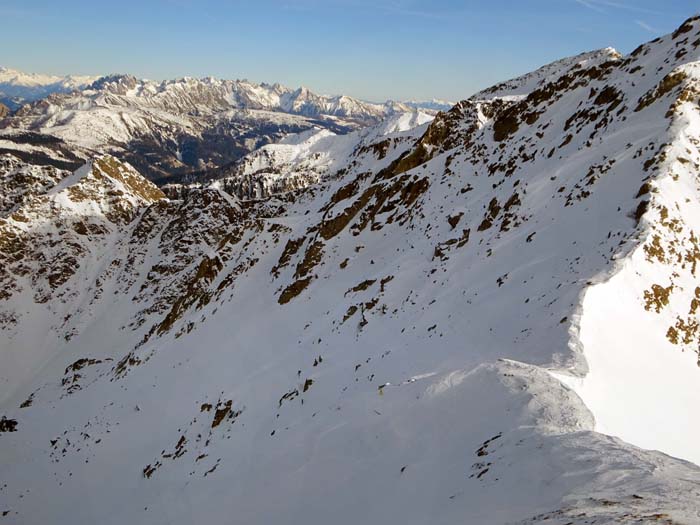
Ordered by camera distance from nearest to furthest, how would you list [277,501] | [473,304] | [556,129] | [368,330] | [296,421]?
[277,501] < [296,421] < [473,304] < [368,330] < [556,129]

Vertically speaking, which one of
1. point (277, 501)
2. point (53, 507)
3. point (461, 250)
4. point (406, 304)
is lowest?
point (53, 507)

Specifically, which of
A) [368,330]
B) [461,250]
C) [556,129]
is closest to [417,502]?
[368,330]

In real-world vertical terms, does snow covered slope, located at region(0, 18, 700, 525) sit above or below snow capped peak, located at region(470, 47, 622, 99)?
below

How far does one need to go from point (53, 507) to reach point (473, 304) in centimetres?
3365

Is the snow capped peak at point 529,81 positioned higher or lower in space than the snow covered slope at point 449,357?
higher

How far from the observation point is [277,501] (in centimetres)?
1477

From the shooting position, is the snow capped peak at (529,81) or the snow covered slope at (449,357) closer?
the snow covered slope at (449,357)

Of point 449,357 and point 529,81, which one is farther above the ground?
point 529,81

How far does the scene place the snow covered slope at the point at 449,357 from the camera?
33.8 feet

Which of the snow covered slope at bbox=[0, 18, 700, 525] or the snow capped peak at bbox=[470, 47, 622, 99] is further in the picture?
the snow capped peak at bbox=[470, 47, 622, 99]

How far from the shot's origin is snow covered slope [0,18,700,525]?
10.3m

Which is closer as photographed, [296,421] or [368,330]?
[296,421]

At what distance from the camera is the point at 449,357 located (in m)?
18.0

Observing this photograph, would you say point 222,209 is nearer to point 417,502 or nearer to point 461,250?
point 461,250
